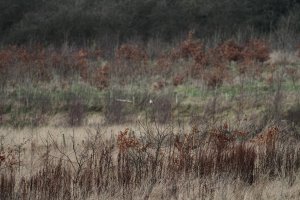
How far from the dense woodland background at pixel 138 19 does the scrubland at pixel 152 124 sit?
5.56 m

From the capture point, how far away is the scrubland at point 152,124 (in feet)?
19.9

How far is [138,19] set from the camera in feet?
87.4

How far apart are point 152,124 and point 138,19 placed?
17.3m

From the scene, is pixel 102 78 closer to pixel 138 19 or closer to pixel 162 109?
pixel 162 109

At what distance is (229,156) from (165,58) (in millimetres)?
9665

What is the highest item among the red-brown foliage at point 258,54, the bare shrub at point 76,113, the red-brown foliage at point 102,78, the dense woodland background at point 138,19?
the dense woodland background at point 138,19

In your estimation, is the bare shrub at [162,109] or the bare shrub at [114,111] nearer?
the bare shrub at [162,109]

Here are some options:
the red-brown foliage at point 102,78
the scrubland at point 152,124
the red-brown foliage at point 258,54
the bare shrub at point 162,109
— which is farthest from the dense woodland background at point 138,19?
the bare shrub at point 162,109

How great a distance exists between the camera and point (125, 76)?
1449 cm

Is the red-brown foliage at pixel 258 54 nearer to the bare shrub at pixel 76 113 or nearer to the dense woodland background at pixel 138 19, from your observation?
the bare shrub at pixel 76 113

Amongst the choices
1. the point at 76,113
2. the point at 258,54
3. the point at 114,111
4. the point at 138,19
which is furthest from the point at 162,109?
the point at 138,19

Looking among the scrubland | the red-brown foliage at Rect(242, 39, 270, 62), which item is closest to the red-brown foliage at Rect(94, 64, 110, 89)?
the scrubland

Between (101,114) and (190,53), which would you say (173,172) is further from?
(190,53)

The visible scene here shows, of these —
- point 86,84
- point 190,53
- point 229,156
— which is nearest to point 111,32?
point 190,53
